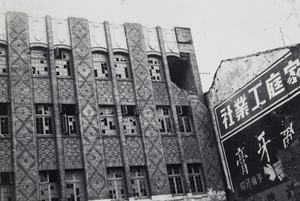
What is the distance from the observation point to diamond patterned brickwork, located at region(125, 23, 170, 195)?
20.2 metres

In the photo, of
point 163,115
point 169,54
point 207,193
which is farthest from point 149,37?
point 207,193

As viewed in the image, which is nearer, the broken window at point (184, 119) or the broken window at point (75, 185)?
the broken window at point (75, 185)

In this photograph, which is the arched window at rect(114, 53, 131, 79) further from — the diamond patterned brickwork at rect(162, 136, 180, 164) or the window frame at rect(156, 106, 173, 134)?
the diamond patterned brickwork at rect(162, 136, 180, 164)

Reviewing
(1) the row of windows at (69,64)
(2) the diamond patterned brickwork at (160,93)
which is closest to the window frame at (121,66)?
(1) the row of windows at (69,64)

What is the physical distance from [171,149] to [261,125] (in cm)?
447

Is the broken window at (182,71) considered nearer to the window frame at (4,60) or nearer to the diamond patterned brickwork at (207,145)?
the diamond patterned brickwork at (207,145)

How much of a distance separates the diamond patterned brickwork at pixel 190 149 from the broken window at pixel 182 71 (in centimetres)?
292

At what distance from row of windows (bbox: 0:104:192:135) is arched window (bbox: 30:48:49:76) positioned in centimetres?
168

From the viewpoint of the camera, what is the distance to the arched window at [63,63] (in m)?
20.6

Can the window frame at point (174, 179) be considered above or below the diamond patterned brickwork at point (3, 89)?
below

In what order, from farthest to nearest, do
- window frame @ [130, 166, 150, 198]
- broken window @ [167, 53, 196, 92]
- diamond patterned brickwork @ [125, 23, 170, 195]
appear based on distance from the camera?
broken window @ [167, 53, 196, 92], diamond patterned brickwork @ [125, 23, 170, 195], window frame @ [130, 166, 150, 198]

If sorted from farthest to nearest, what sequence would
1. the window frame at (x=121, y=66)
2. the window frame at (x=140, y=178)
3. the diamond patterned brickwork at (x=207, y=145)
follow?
the window frame at (x=121, y=66), the diamond patterned brickwork at (x=207, y=145), the window frame at (x=140, y=178)

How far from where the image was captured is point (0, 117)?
61.9ft

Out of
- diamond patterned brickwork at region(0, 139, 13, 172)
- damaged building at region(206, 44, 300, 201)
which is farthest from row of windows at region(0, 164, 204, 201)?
damaged building at region(206, 44, 300, 201)
